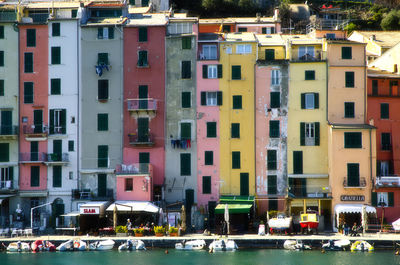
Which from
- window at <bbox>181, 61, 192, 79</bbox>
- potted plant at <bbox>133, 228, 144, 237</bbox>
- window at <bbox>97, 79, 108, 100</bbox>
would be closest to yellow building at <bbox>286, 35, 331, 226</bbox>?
window at <bbox>181, 61, 192, 79</bbox>

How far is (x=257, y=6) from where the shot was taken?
99750 mm

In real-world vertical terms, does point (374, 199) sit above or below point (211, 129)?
below

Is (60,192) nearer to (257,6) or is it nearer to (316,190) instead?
(316,190)

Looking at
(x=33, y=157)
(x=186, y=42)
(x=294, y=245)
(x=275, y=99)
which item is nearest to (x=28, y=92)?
(x=33, y=157)

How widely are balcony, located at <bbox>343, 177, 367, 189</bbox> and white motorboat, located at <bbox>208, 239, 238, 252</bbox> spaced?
37.6ft

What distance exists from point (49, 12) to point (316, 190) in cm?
2746

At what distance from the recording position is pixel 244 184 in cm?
6031

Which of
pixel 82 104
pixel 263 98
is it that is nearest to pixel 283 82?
pixel 263 98

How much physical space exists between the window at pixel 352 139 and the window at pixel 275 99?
612 cm

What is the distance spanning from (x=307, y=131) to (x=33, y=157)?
22983 mm

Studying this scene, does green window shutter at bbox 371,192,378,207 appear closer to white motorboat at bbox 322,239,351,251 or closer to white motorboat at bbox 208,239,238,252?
white motorboat at bbox 322,239,351,251

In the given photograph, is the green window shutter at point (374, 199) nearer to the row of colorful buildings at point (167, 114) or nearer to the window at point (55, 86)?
the row of colorful buildings at point (167, 114)

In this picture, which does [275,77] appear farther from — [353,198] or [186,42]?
[353,198]

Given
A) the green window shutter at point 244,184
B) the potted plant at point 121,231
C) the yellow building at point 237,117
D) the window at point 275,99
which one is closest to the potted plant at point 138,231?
the potted plant at point 121,231
